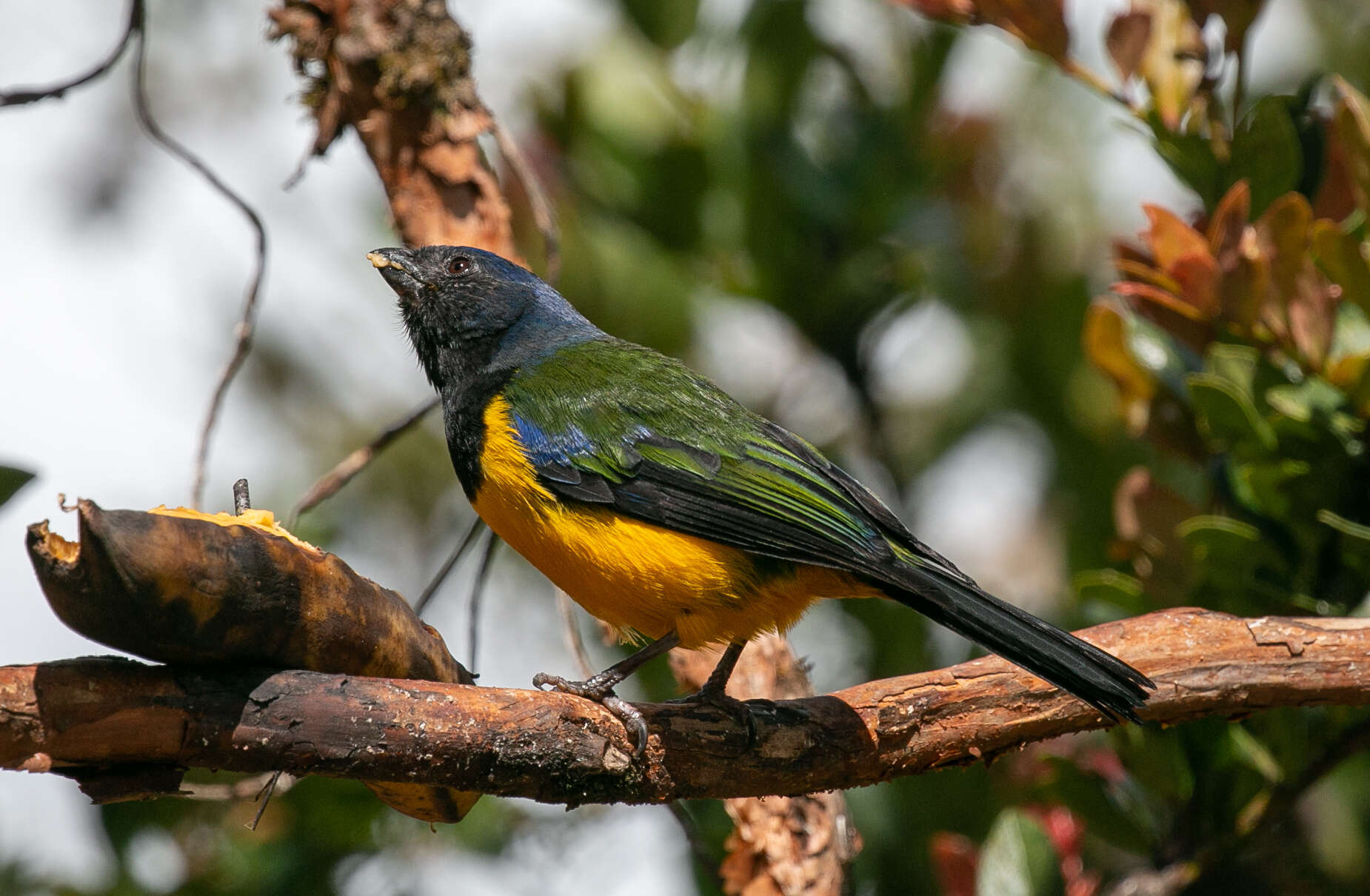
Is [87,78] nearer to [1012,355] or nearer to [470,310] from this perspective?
[470,310]

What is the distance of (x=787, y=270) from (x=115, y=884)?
2.86m

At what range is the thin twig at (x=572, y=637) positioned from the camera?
12.2ft

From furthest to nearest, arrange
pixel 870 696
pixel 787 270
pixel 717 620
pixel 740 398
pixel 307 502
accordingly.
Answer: pixel 740 398
pixel 787 270
pixel 307 502
pixel 717 620
pixel 870 696

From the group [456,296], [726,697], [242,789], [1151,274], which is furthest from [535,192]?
[242,789]

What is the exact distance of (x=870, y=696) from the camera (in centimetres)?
301

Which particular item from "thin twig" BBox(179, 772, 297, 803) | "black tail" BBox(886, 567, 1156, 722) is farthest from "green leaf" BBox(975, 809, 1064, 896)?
"thin twig" BBox(179, 772, 297, 803)

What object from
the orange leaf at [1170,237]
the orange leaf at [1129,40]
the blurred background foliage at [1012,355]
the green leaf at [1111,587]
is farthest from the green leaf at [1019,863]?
the orange leaf at [1129,40]

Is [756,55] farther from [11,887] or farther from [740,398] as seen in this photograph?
[11,887]

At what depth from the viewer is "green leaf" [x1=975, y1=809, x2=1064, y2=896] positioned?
3535 mm

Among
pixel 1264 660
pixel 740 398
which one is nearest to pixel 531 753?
pixel 1264 660

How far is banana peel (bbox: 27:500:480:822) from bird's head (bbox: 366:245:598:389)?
4.86ft

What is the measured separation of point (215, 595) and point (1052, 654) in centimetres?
174

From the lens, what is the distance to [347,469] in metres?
3.67

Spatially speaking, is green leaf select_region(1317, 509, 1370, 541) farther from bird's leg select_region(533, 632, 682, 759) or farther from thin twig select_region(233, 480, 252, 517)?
thin twig select_region(233, 480, 252, 517)
